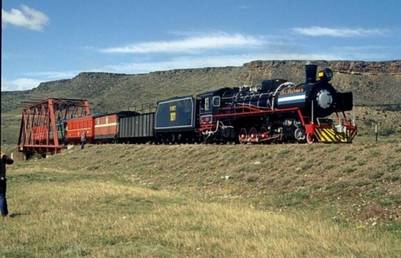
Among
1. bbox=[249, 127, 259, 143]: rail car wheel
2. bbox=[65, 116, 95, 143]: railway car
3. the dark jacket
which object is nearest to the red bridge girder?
bbox=[65, 116, 95, 143]: railway car

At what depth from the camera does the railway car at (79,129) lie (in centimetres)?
5978

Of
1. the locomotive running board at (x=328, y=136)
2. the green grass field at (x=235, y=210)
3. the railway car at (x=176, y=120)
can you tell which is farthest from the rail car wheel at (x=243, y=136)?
the locomotive running board at (x=328, y=136)

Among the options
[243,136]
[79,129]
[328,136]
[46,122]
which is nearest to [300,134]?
[328,136]

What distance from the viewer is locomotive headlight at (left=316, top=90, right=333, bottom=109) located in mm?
25438

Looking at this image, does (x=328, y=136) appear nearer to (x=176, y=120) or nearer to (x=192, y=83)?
(x=176, y=120)

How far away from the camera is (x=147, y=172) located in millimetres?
29359

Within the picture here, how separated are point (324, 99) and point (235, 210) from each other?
41.3 feet

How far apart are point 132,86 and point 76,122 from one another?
89.7 m

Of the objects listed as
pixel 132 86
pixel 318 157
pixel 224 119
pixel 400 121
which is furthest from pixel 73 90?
pixel 318 157

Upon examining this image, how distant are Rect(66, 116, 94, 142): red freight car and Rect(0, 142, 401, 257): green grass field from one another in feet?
109

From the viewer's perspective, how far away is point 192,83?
147 m

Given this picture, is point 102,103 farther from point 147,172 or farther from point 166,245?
point 166,245

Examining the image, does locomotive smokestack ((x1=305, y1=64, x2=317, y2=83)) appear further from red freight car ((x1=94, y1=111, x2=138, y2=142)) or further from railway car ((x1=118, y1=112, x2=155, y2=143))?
red freight car ((x1=94, y1=111, x2=138, y2=142))

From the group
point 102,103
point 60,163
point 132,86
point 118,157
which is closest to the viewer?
point 118,157
